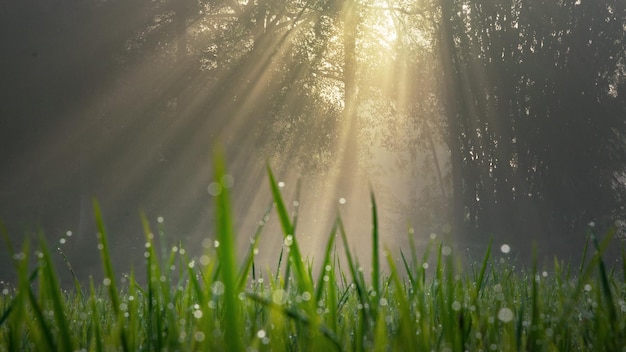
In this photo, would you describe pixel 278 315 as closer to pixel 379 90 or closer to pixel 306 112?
pixel 306 112

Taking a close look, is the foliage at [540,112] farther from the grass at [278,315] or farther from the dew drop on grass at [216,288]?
the dew drop on grass at [216,288]

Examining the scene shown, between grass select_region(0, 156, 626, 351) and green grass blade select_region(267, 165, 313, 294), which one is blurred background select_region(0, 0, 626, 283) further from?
green grass blade select_region(267, 165, 313, 294)

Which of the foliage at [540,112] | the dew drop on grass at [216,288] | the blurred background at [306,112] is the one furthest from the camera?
the blurred background at [306,112]

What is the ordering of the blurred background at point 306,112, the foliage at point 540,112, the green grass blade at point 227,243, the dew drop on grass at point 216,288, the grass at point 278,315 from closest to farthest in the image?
1. the green grass blade at point 227,243
2. the grass at point 278,315
3. the dew drop on grass at point 216,288
4. the foliage at point 540,112
5. the blurred background at point 306,112

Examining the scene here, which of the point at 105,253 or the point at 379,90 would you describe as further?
the point at 379,90

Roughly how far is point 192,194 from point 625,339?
18.2 m

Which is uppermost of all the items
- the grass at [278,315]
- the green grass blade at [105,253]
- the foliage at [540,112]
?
the foliage at [540,112]

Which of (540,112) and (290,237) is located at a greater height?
(540,112)

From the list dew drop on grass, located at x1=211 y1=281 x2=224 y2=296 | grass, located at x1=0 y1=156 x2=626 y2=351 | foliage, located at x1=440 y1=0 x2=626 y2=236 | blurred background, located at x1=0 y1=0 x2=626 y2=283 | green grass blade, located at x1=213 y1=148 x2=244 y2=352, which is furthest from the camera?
blurred background, located at x1=0 y1=0 x2=626 y2=283

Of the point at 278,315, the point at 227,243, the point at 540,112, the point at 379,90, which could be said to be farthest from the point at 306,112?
the point at 227,243

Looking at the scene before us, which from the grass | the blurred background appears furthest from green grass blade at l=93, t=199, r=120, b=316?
the blurred background

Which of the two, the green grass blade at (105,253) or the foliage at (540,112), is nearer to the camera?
the green grass blade at (105,253)

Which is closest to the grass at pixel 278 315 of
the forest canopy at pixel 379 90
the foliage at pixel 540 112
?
the forest canopy at pixel 379 90

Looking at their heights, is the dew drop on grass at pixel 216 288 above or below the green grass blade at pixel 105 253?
below
